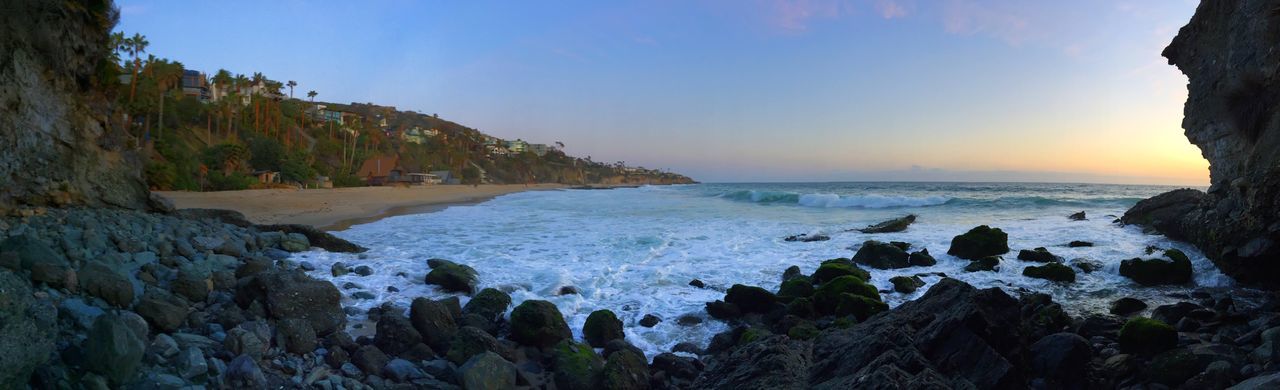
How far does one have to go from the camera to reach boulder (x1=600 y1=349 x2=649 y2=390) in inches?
191

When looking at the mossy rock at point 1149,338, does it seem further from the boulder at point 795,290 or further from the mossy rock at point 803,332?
the boulder at point 795,290

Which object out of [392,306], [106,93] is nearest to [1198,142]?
[392,306]

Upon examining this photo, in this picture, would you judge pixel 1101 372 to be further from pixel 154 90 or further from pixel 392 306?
pixel 154 90

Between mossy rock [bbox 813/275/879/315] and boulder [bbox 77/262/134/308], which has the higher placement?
boulder [bbox 77/262/134/308]

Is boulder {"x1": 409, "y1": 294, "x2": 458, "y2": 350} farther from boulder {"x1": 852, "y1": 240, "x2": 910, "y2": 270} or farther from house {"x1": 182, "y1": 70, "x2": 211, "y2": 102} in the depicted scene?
house {"x1": 182, "y1": 70, "x2": 211, "y2": 102}

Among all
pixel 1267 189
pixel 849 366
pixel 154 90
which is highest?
pixel 154 90

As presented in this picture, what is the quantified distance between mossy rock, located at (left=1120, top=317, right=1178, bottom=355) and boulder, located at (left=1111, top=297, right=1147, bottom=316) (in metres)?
2.52

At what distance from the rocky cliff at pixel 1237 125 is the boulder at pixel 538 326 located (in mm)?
9733

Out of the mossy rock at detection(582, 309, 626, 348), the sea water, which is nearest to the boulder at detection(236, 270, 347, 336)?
the sea water

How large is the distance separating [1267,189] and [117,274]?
13927mm

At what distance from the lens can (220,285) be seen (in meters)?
6.42

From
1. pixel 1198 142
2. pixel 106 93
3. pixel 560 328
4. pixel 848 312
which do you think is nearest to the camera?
pixel 560 328

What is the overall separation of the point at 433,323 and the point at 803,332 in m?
4.13

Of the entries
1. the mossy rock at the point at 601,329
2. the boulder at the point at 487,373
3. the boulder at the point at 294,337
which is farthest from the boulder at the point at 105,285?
the mossy rock at the point at 601,329
